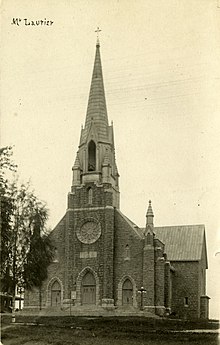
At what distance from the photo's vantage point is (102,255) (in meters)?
44.7

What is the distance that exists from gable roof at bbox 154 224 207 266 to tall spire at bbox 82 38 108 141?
13796 millimetres

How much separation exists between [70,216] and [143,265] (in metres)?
7.80

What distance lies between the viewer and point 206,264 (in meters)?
57.2

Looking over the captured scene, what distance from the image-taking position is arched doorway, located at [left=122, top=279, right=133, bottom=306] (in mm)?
43656

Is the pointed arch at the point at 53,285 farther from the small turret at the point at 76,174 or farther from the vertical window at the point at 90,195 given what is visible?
the small turret at the point at 76,174

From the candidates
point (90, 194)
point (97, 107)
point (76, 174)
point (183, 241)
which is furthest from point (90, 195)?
point (183, 241)

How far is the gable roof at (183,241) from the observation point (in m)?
52.5

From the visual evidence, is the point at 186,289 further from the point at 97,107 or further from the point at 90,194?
the point at 97,107

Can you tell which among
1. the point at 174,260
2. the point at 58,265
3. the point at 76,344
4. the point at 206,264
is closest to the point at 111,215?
the point at 58,265

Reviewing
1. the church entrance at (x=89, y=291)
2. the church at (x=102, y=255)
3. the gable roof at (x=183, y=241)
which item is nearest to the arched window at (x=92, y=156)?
the church at (x=102, y=255)

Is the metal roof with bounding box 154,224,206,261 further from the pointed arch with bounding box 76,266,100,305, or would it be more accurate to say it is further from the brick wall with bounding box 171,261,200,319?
the pointed arch with bounding box 76,266,100,305

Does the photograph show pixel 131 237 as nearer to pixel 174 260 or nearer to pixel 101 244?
pixel 101 244

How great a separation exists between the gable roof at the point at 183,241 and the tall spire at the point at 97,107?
13796 mm

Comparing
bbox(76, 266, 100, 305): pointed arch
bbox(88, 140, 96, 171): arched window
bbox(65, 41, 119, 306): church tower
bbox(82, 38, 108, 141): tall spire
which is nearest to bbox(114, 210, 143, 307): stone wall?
bbox(65, 41, 119, 306): church tower
